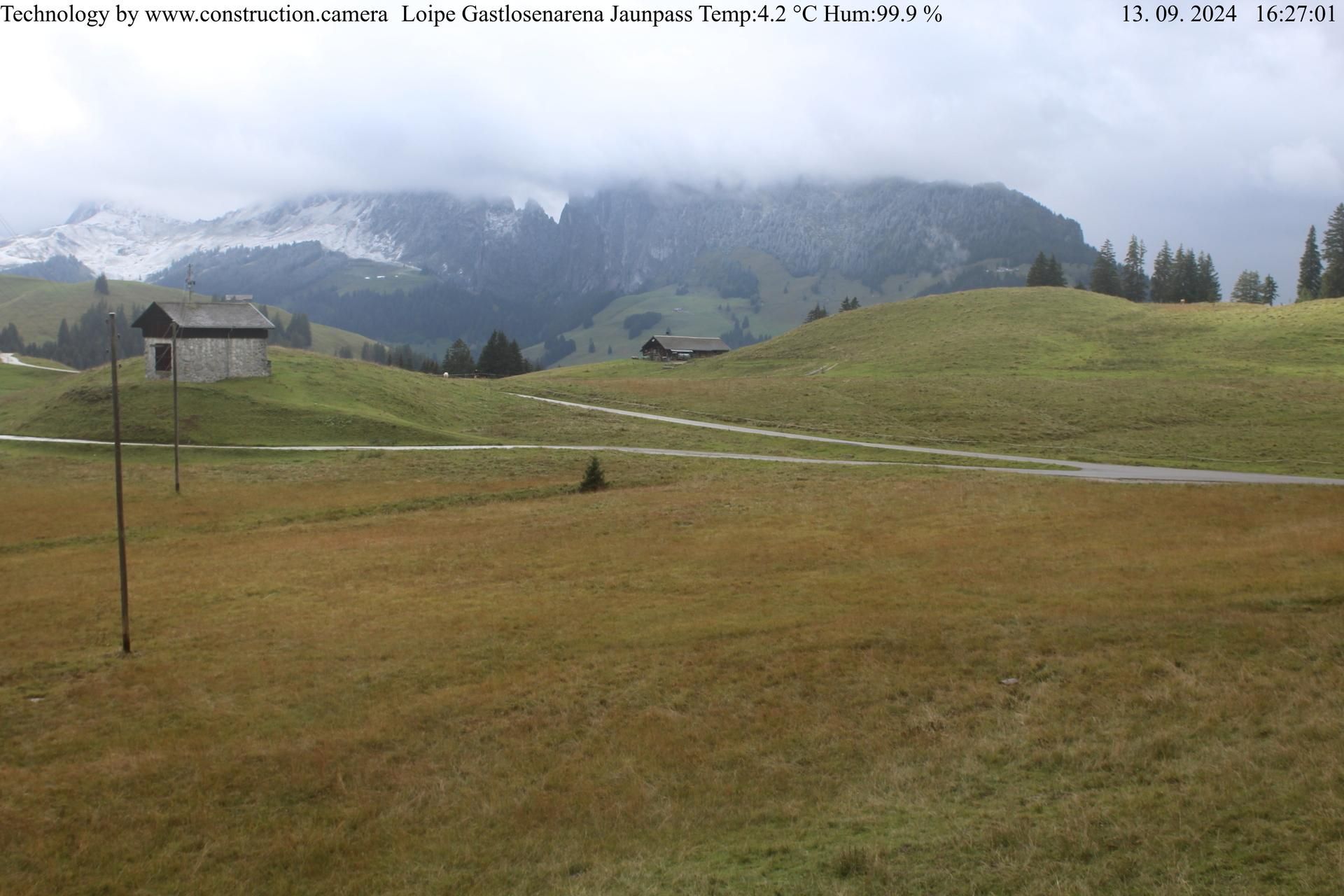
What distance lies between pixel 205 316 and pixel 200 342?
108 inches

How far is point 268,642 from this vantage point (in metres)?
25.4

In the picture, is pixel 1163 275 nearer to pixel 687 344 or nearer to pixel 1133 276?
pixel 1133 276

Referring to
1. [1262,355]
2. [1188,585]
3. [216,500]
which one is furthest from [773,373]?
[1188,585]

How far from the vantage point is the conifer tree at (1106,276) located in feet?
593

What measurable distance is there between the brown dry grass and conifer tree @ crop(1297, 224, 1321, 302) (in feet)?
472

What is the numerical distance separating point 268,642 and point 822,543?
19.7 meters

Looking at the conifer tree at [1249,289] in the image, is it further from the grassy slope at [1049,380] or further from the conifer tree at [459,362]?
the conifer tree at [459,362]

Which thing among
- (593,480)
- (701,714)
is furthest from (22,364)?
(701,714)

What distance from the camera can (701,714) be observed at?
19.4m

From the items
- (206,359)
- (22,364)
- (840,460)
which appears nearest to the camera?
(840,460)

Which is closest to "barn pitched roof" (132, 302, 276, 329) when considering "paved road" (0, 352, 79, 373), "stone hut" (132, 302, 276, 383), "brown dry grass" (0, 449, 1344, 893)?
"stone hut" (132, 302, 276, 383)

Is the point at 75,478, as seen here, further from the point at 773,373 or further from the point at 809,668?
the point at 773,373

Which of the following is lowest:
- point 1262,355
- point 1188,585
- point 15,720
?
point 15,720

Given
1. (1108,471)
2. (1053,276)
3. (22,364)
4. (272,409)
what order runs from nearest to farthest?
(1108,471) < (272,409) < (22,364) < (1053,276)
